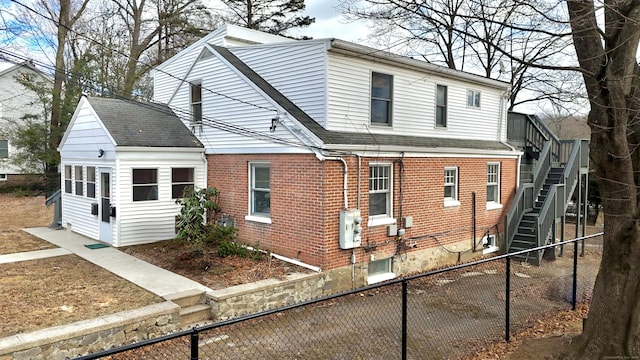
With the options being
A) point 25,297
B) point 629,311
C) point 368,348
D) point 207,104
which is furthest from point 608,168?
point 207,104

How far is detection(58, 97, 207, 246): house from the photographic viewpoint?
12.0 metres

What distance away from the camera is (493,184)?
14.9m

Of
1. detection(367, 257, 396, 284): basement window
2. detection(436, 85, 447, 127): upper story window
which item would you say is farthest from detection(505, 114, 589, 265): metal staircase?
detection(367, 257, 396, 284): basement window

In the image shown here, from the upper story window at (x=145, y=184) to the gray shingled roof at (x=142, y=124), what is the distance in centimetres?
79

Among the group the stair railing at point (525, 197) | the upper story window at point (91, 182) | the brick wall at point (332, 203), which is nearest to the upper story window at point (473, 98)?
the brick wall at point (332, 203)

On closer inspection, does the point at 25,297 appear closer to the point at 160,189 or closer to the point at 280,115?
the point at 160,189

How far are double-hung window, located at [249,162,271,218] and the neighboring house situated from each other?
20138mm

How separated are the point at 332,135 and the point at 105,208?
7.23m

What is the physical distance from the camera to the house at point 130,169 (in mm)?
12047

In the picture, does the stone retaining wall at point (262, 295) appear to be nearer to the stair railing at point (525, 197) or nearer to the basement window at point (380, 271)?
the basement window at point (380, 271)

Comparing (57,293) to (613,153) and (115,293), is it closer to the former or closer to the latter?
(115,293)

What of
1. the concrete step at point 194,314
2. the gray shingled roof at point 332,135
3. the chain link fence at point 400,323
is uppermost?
the gray shingled roof at point 332,135

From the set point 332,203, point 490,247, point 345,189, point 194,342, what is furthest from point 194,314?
point 490,247

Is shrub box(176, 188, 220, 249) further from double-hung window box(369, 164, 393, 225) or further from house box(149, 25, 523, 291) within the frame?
double-hung window box(369, 164, 393, 225)
